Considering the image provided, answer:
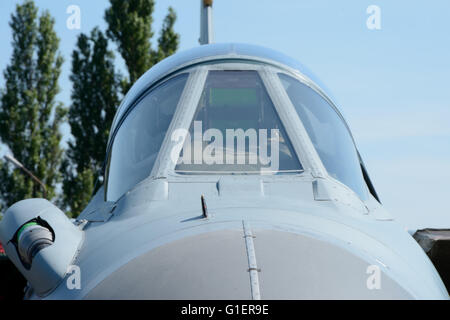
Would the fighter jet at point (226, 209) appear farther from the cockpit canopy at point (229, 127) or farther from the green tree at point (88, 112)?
the green tree at point (88, 112)

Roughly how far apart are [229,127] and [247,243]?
1.86m

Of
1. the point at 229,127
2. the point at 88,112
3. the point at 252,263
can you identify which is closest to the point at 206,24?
the point at 229,127

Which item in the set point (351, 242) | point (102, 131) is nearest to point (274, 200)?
point (351, 242)

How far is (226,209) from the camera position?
128 inches

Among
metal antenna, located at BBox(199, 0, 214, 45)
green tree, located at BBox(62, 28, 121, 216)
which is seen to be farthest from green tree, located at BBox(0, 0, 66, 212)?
metal antenna, located at BBox(199, 0, 214, 45)

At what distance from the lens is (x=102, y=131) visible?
37.3 m

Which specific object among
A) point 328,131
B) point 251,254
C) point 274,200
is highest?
point 328,131

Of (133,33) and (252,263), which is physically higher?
(133,33)

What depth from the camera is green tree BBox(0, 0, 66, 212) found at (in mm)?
36906

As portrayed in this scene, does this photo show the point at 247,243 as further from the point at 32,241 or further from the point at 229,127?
the point at 229,127

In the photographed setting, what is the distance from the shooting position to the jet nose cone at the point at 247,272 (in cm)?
256
